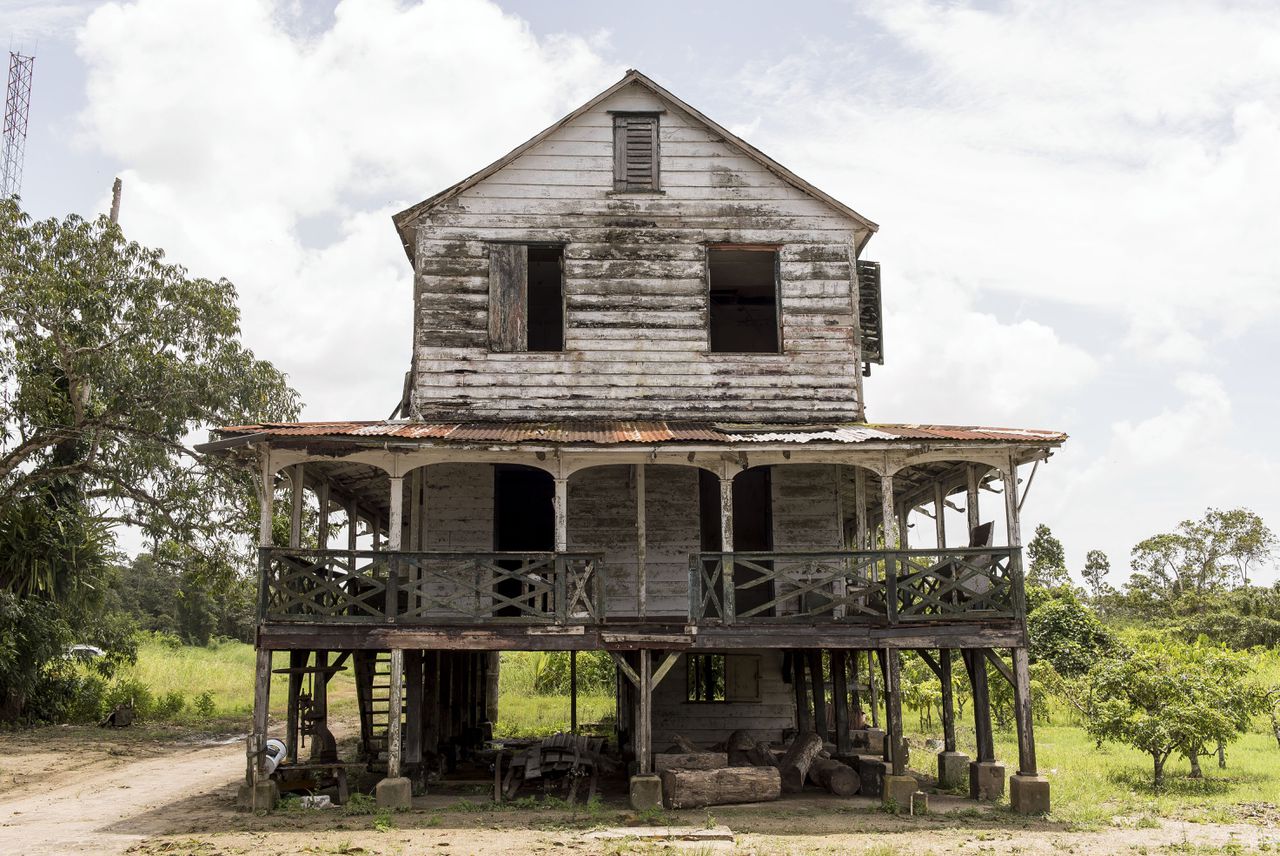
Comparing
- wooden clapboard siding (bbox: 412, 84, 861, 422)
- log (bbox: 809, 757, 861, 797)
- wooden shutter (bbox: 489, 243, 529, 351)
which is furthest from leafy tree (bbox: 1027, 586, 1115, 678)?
wooden shutter (bbox: 489, 243, 529, 351)

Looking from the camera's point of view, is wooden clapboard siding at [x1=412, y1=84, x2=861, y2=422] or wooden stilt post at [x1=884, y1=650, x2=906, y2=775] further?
wooden clapboard siding at [x1=412, y1=84, x2=861, y2=422]

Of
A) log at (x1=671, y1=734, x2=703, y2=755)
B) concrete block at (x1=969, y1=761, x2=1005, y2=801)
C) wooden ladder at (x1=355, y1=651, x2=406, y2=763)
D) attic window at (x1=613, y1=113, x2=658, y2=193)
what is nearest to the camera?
concrete block at (x1=969, y1=761, x2=1005, y2=801)

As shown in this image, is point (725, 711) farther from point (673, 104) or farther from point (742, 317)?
point (673, 104)

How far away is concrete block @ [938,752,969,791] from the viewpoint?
17.2 meters

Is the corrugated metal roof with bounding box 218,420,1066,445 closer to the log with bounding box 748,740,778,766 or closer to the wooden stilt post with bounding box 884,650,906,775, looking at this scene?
the wooden stilt post with bounding box 884,650,906,775

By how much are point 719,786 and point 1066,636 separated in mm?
19398

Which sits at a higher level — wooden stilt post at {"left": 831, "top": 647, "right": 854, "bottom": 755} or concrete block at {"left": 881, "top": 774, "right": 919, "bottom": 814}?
wooden stilt post at {"left": 831, "top": 647, "right": 854, "bottom": 755}

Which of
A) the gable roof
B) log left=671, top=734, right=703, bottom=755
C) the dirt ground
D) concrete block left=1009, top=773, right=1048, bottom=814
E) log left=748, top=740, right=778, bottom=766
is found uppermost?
the gable roof

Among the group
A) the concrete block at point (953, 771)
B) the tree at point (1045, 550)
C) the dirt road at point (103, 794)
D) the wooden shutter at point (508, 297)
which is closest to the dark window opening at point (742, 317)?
the wooden shutter at point (508, 297)

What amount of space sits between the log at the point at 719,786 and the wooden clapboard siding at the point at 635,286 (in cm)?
552

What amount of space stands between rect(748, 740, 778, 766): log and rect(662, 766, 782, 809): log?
931 millimetres

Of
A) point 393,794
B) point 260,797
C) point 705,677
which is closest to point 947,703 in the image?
point 705,677

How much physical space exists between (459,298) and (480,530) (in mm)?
3736

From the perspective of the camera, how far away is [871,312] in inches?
787
